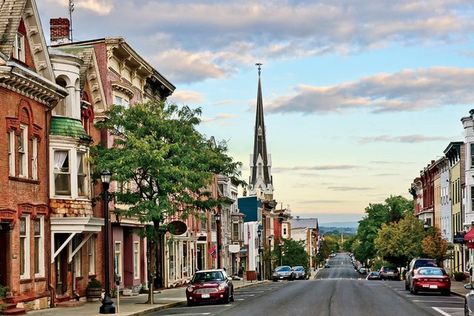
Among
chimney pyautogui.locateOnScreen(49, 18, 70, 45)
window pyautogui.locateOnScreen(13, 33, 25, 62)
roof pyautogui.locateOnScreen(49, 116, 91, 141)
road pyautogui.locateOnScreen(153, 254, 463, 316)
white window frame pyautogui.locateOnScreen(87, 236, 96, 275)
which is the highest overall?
chimney pyautogui.locateOnScreen(49, 18, 70, 45)

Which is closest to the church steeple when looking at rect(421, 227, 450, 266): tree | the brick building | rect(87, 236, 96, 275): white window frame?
rect(421, 227, 450, 266): tree

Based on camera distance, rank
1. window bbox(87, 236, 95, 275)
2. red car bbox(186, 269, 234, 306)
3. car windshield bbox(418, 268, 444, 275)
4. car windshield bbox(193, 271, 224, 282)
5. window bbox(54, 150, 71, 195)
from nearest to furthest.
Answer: window bbox(54, 150, 71, 195)
red car bbox(186, 269, 234, 306)
car windshield bbox(193, 271, 224, 282)
window bbox(87, 236, 95, 275)
car windshield bbox(418, 268, 444, 275)

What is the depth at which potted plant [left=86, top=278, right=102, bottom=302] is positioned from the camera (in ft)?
129

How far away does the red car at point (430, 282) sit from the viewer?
4403cm

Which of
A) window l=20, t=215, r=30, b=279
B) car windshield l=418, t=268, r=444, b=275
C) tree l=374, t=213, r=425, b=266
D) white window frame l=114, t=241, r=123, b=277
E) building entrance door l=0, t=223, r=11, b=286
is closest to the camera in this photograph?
building entrance door l=0, t=223, r=11, b=286

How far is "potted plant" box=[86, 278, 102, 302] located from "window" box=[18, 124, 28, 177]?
845 centimetres

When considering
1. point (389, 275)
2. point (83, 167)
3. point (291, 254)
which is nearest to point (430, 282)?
point (83, 167)

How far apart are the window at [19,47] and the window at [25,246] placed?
5.79m

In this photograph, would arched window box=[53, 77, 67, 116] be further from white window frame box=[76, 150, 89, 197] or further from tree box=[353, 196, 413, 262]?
tree box=[353, 196, 413, 262]

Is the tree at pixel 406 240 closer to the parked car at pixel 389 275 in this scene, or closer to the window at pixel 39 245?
the parked car at pixel 389 275

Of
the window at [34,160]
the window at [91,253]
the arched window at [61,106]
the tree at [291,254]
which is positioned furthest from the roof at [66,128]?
the tree at [291,254]

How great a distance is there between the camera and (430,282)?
4412cm

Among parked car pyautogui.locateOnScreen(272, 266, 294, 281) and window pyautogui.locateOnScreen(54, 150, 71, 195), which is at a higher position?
window pyautogui.locateOnScreen(54, 150, 71, 195)

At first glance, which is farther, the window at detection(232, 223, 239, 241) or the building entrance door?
the window at detection(232, 223, 239, 241)
